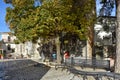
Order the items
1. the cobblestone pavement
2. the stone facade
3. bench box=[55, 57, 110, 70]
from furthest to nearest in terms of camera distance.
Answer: the stone facade → bench box=[55, 57, 110, 70] → the cobblestone pavement

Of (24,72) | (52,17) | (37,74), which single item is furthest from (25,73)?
(52,17)

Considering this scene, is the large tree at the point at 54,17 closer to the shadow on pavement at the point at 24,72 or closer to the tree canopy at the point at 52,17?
the tree canopy at the point at 52,17

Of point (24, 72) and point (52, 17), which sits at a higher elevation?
point (52, 17)

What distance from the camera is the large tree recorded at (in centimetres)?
2579

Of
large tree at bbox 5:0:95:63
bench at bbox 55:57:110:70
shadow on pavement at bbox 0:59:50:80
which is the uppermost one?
large tree at bbox 5:0:95:63

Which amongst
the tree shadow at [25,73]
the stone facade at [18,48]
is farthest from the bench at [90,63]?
the stone facade at [18,48]

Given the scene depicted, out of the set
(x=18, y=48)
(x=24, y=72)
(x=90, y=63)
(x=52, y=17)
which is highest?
(x=52, y=17)

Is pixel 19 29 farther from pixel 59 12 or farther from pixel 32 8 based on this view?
pixel 59 12

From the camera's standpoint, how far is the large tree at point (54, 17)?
25.8 meters

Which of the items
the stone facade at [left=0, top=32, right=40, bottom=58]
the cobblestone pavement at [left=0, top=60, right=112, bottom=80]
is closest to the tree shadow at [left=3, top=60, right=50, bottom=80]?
the cobblestone pavement at [left=0, top=60, right=112, bottom=80]

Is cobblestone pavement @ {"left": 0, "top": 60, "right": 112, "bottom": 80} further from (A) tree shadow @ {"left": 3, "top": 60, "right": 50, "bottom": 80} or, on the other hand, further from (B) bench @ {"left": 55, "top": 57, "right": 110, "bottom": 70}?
(B) bench @ {"left": 55, "top": 57, "right": 110, "bottom": 70}

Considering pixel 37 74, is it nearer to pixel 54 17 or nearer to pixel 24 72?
pixel 24 72

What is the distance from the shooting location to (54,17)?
2680 centimetres

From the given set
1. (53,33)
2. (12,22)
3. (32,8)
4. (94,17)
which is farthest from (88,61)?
(12,22)
